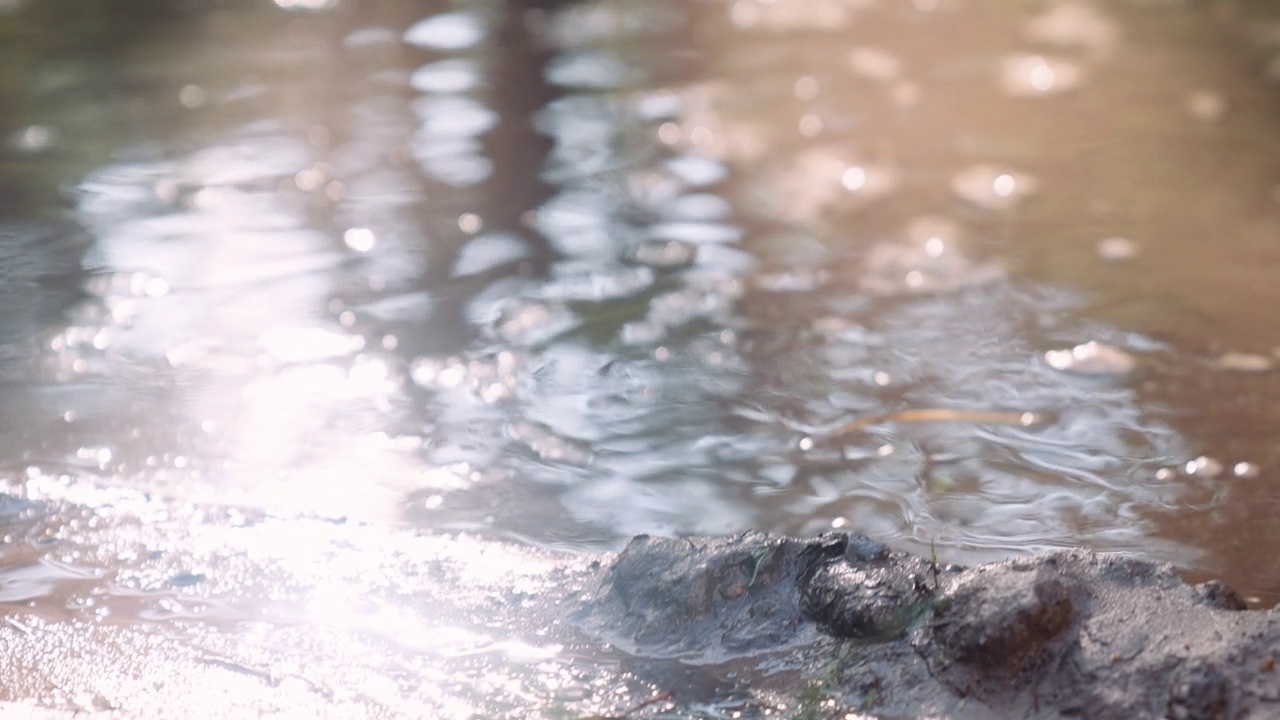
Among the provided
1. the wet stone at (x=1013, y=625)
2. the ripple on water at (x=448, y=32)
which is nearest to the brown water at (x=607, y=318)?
the ripple on water at (x=448, y=32)

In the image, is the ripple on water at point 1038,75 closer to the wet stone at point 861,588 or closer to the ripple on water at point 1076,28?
the ripple on water at point 1076,28

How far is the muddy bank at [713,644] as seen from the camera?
1.58 meters

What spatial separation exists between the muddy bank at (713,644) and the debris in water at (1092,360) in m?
1.28

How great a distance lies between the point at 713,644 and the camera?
1.86 metres

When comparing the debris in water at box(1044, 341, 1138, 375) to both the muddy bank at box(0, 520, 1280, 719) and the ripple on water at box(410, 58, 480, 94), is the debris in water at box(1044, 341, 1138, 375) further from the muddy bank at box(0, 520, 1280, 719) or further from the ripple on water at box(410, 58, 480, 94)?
the ripple on water at box(410, 58, 480, 94)

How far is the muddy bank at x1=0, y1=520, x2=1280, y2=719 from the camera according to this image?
1.58 m

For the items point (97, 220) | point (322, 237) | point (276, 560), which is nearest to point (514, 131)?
point (322, 237)

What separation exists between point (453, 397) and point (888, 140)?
7.76 feet

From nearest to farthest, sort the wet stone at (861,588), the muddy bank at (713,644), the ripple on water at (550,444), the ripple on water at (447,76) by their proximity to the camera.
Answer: the muddy bank at (713,644) → the wet stone at (861,588) → the ripple on water at (550,444) → the ripple on water at (447,76)

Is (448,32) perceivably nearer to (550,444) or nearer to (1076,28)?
(1076,28)

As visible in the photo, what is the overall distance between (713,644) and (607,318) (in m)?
1.59

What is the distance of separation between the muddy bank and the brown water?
24 millimetres

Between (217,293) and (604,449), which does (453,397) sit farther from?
(217,293)

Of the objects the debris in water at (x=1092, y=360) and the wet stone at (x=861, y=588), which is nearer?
the wet stone at (x=861, y=588)
